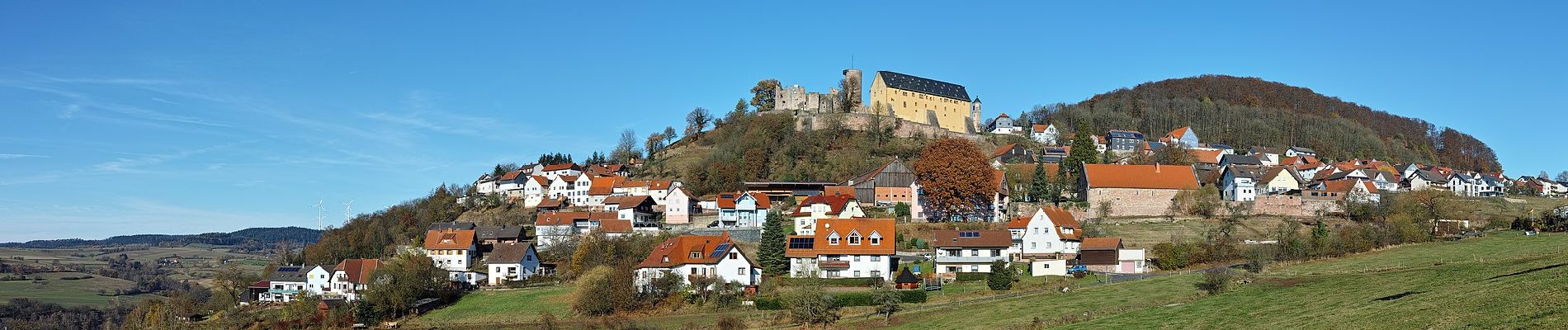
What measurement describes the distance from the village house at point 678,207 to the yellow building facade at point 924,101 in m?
34.4

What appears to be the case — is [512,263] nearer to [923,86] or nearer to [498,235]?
[498,235]

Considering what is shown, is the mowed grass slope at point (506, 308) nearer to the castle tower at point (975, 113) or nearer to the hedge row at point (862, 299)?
the hedge row at point (862, 299)

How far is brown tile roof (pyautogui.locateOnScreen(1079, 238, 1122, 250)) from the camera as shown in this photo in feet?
171

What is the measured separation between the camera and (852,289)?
4819 cm

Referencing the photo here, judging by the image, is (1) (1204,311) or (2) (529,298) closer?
(1) (1204,311)

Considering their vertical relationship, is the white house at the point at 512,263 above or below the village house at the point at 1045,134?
below

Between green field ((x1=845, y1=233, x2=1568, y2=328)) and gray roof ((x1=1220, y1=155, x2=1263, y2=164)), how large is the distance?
1580 inches

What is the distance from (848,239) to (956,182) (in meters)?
13.8

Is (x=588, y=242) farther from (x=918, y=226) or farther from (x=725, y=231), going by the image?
(x=918, y=226)

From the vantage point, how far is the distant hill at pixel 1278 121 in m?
110

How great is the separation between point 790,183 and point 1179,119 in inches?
2201

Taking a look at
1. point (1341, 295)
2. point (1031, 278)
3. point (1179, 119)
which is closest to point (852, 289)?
point (1031, 278)

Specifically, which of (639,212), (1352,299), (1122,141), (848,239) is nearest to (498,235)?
(639,212)

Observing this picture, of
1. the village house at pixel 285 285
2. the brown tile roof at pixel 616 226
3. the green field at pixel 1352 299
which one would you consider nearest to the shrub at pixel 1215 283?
the green field at pixel 1352 299
